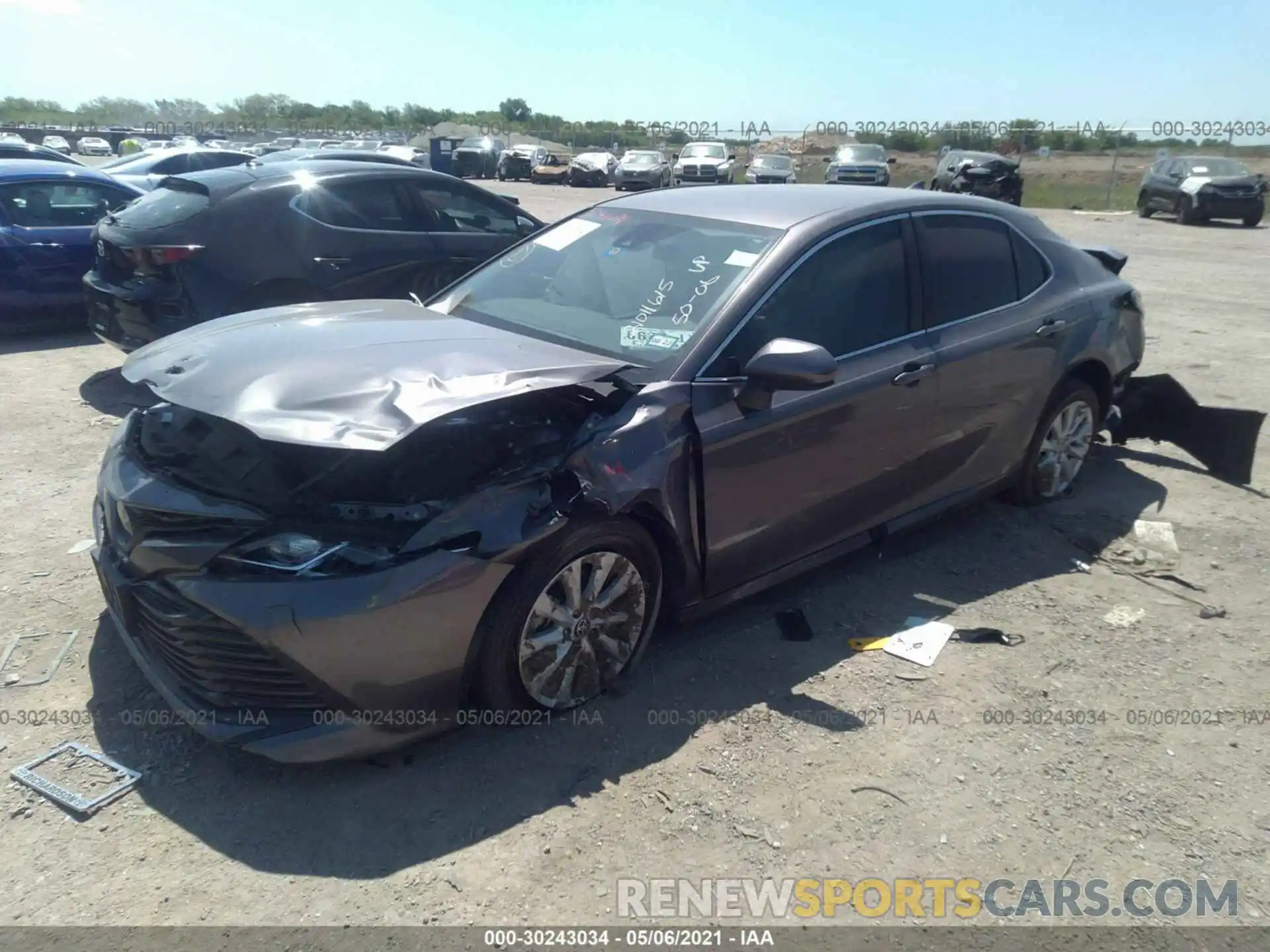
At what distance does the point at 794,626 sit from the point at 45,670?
290 cm

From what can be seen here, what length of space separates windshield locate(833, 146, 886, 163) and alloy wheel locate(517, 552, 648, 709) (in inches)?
1115

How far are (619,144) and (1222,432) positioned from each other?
51.5m

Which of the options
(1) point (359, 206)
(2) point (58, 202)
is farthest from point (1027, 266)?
(2) point (58, 202)

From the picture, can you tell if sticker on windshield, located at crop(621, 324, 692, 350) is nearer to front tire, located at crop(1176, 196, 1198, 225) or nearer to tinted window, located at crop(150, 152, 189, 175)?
tinted window, located at crop(150, 152, 189, 175)

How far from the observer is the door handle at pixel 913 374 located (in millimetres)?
4312

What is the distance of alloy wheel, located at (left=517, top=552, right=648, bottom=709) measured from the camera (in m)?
3.34

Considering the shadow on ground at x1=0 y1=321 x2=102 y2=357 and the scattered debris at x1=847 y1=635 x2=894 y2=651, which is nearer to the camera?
the scattered debris at x1=847 y1=635 x2=894 y2=651

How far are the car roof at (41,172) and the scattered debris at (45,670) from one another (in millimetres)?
6319

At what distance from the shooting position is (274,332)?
152 inches

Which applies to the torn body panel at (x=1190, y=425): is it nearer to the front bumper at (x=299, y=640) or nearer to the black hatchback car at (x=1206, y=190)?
the front bumper at (x=299, y=640)

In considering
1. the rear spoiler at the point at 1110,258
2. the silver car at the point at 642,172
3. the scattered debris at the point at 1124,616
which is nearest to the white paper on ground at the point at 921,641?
the scattered debris at the point at 1124,616

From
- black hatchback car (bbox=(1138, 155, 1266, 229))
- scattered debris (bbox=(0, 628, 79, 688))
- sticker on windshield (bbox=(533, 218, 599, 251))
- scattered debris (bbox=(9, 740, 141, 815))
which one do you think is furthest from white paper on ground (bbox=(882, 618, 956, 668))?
black hatchback car (bbox=(1138, 155, 1266, 229))

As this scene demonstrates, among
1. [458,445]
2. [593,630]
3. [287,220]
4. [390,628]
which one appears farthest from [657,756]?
[287,220]

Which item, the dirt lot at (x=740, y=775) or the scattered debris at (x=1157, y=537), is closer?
the dirt lot at (x=740, y=775)
